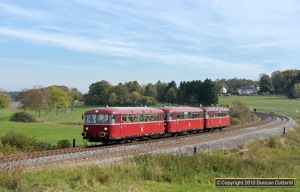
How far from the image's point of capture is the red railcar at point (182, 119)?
118 feet

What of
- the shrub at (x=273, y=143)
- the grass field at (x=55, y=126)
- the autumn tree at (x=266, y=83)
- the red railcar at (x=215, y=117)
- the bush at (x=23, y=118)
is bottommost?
the shrub at (x=273, y=143)

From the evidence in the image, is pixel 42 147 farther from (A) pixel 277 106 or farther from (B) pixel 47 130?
(A) pixel 277 106

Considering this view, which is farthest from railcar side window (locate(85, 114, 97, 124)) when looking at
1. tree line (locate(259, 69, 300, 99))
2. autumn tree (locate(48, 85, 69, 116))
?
tree line (locate(259, 69, 300, 99))

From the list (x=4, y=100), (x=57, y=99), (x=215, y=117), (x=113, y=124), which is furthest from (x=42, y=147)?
(x=4, y=100)

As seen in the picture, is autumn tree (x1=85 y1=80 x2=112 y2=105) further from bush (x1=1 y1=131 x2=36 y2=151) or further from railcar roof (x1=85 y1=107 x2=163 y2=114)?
bush (x1=1 y1=131 x2=36 y2=151)

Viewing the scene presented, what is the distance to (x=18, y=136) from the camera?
2736cm

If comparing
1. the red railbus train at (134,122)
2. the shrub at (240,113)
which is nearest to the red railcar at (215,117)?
the red railbus train at (134,122)

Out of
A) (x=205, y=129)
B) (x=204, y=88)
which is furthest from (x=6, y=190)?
(x=204, y=88)

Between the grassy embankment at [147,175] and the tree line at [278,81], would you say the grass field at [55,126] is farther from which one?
the tree line at [278,81]

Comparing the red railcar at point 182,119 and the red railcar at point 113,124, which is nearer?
the red railcar at point 113,124

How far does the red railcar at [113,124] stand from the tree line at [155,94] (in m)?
72.1

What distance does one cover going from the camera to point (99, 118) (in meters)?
27.9

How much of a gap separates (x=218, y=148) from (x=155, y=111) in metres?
6.06

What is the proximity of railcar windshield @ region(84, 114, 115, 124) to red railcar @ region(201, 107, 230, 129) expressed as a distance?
17978 millimetres
